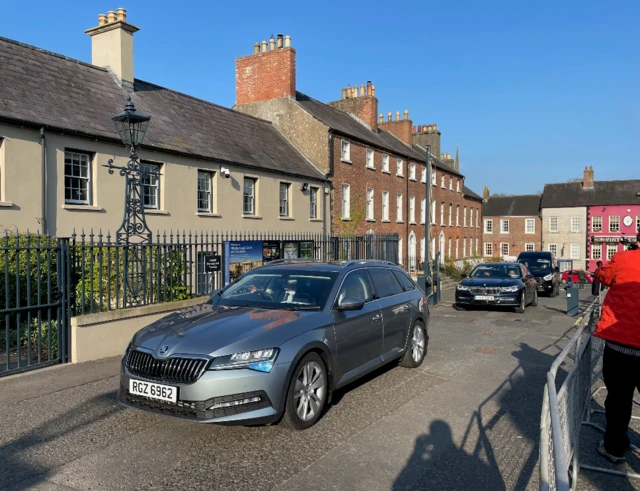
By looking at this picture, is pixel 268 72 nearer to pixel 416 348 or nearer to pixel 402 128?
pixel 402 128

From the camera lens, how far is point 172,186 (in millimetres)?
17047

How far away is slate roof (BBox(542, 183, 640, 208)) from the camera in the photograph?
188ft

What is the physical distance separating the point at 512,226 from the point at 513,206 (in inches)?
121

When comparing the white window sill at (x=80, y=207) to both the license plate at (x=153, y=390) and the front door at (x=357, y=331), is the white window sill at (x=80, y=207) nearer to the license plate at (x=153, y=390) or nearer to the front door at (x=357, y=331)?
the front door at (x=357, y=331)

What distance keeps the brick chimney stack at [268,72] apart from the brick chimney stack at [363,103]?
8.79 m

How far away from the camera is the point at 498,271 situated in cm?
1591

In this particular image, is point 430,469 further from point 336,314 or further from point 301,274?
point 301,274

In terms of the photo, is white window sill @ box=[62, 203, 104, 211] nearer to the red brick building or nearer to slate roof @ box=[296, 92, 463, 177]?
the red brick building

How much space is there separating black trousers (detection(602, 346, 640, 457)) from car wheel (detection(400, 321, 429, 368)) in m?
3.23

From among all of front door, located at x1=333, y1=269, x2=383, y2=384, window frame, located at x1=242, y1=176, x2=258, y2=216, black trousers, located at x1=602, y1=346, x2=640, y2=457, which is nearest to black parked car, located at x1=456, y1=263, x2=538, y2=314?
front door, located at x1=333, y1=269, x2=383, y2=384

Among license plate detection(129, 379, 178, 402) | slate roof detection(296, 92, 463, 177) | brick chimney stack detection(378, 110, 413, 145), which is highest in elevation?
brick chimney stack detection(378, 110, 413, 145)

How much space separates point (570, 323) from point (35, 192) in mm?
14356

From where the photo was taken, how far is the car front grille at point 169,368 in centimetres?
434

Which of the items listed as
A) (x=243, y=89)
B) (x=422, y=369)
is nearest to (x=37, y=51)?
(x=243, y=89)
